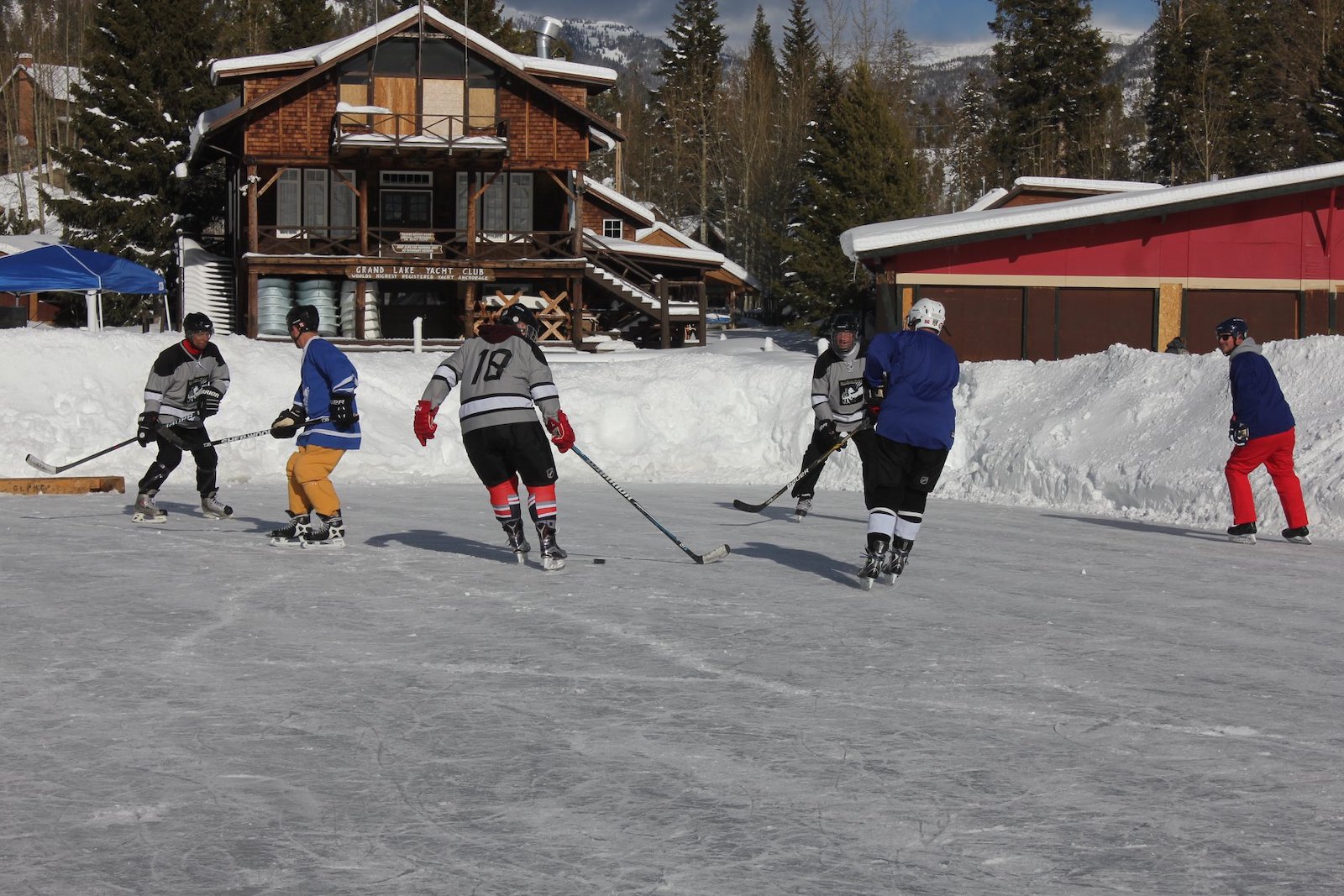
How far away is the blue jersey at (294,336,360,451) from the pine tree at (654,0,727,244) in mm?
51168

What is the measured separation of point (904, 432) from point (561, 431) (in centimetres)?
214

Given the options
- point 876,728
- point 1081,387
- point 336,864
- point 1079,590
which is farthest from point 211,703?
point 1081,387

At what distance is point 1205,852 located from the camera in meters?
4.05

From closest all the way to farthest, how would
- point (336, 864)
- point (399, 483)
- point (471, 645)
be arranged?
1. point (336, 864)
2. point (471, 645)
3. point (399, 483)

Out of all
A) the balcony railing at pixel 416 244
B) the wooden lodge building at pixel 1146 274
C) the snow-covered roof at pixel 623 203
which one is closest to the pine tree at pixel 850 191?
the snow-covered roof at pixel 623 203

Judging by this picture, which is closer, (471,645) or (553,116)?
(471,645)

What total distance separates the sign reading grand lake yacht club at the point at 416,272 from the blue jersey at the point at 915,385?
23965 millimetres

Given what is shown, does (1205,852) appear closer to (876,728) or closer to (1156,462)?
(876,728)

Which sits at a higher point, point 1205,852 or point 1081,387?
point 1081,387

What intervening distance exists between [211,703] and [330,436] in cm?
430

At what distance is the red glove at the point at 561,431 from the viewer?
8.97m

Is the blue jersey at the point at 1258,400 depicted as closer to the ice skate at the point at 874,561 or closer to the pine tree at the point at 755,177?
the ice skate at the point at 874,561

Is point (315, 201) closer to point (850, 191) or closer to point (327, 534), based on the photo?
point (850, 191)

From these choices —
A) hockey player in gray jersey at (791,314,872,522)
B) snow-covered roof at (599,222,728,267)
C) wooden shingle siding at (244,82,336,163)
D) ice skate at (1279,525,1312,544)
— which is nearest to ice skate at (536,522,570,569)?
hockey player in gray jersey at (791,314,872,522)
